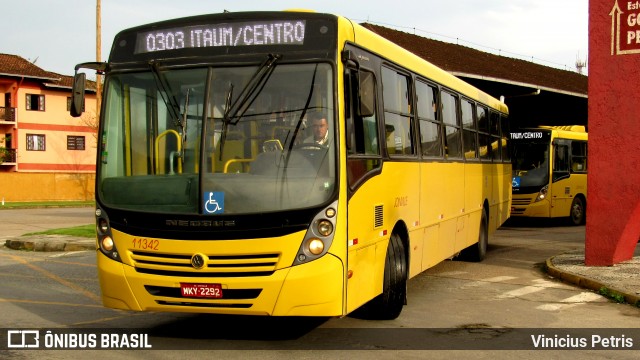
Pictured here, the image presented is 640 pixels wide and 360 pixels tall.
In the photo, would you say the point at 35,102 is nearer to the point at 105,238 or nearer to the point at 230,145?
the point at 105,238

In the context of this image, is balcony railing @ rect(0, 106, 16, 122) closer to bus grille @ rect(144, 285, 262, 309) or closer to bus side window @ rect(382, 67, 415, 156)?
bus side window @ rect(382, 67, 415, 156)

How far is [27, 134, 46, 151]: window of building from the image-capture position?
60062 millimetres

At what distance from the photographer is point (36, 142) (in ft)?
198

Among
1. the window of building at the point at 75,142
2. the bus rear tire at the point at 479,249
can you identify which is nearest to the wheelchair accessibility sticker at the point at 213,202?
the bus rear tire at the point at 479,249

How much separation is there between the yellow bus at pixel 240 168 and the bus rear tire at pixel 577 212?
1897 cm

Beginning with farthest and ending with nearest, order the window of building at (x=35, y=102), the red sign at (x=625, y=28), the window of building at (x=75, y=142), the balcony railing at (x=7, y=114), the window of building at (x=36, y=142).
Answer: the window of building at (x=75, y=142) → the window of building at (x=36, y=142) → the window of building at (x=35, y=102) → the balcony railing at (x=7, y=114) → the red sign at (x=625, y=28)

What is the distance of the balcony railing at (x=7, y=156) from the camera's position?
5718cm

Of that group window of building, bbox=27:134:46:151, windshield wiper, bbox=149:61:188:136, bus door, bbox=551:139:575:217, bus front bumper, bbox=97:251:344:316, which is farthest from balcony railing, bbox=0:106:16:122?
bus front bumper, bbox=97:251:344:316

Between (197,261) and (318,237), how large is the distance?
104cm

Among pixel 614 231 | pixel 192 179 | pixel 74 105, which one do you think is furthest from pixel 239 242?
pixel 614 231

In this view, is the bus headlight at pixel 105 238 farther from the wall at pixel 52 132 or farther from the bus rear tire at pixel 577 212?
the wall at pixel 52 132

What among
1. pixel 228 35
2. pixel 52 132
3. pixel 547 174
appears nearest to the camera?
pixel 228 35

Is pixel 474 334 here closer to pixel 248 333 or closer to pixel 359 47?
pixel 248 333

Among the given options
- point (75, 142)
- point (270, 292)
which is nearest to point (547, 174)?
point (270, 292)
